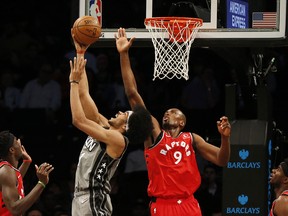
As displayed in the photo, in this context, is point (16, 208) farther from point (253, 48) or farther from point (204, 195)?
point (204, 195)

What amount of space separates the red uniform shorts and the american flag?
1776 mm

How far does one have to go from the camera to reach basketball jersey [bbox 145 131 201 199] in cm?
842

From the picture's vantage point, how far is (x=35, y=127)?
1269 centimetres

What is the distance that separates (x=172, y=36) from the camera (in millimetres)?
8578

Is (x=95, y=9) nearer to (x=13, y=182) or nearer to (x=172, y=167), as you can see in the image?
(x=172, y=167)

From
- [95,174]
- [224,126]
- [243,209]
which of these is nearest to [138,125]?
[95,174]

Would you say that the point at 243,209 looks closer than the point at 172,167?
No

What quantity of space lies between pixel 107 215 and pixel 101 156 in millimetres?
516

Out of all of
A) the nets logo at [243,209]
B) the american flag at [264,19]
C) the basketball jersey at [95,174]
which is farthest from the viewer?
the nets logo at [243,209]

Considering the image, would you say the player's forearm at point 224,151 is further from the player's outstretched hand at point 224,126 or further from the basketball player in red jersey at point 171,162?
the player's outstretched hand at point 224,126

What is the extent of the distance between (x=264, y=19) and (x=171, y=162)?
1.63 meters

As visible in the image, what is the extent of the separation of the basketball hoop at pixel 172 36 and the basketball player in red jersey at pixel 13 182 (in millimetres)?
1540

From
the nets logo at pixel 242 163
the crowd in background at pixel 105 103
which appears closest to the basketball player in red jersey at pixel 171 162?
the nets logo at pixel 242 163

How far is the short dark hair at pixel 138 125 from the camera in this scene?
767 centimetres
